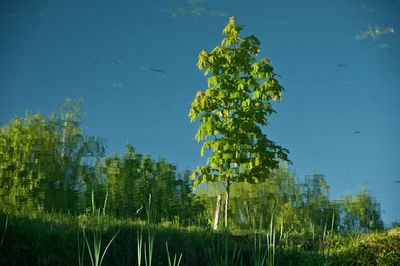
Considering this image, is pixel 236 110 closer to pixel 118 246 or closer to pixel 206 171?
pixel 206 171

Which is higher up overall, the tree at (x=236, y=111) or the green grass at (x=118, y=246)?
the tree at (x=236, y=111)

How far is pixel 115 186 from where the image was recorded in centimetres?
1678

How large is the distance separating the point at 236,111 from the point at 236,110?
0.32ft

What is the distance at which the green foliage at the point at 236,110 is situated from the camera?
1214 cm

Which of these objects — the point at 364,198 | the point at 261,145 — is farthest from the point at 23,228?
the point at 364,198

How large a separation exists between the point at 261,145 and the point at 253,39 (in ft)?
9.37

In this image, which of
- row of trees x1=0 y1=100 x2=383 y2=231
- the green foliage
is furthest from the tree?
row of trees x1=0 y1=100 x2=383 y2=231

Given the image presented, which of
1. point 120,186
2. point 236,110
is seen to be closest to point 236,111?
point 236,110

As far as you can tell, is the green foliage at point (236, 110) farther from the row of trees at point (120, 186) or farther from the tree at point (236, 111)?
the row of trees at point (120, 186)

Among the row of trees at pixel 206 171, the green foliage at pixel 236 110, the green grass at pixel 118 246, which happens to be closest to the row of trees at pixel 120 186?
the row of trees at pixel 206 171

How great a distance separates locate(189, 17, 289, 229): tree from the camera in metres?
12.1

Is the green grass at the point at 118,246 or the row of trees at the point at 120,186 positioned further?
the row of trees at the point at 120,186

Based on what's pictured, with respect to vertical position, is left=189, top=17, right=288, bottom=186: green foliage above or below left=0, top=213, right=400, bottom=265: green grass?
above

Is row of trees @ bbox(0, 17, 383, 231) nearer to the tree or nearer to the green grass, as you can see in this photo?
the tree
